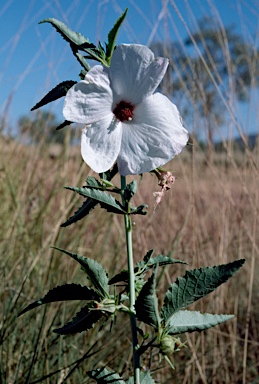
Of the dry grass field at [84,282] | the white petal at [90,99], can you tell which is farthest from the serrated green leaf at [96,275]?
the dry grass field at [84,282]

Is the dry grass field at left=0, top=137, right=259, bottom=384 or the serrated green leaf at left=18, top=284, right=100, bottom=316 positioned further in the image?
the dry grass field at left=0, top=137, right=259, bottom=384

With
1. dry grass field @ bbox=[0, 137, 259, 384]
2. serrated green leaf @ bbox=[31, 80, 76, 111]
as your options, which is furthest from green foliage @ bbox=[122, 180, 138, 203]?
dry grass field @ bbox=[0, 137, 259, 384]

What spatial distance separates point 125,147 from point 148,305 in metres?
0.13

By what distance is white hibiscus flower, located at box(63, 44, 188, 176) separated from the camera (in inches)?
17.6

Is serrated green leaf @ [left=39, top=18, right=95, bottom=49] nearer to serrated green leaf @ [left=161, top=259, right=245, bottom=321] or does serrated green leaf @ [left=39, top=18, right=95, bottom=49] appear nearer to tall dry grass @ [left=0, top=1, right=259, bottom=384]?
serrated green leaf @ [left=161, top=259, right=245, bottom=321]

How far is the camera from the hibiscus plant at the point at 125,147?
1.47 ft

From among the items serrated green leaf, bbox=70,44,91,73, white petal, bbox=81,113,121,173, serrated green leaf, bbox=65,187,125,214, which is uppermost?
serrated green leaf, bbox=70,44,91,73

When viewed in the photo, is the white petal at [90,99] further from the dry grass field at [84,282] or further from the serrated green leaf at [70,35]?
the dry grass field at [84,282]

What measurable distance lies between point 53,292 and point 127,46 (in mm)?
219

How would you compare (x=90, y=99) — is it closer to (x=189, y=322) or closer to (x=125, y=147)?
(x=125, y=147)

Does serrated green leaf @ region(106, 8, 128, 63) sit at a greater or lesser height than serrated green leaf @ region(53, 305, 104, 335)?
greater

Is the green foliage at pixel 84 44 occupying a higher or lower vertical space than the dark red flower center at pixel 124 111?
higher

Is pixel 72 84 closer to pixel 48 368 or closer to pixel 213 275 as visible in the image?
pixel 213 275

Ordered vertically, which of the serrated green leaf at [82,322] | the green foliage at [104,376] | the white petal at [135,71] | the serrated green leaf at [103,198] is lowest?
the green foliage at [104,376]
